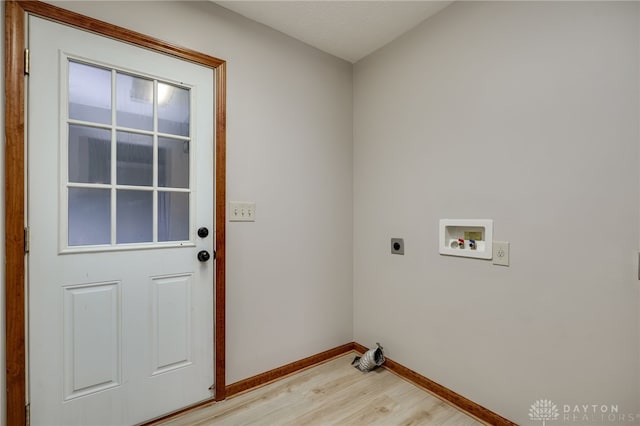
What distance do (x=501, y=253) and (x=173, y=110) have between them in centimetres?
194

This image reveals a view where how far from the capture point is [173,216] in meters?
1.65

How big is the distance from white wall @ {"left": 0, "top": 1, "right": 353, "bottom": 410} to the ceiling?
3.4 inches

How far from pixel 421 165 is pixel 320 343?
4.91 ft

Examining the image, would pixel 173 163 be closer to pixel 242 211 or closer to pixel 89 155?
pixel 89 155

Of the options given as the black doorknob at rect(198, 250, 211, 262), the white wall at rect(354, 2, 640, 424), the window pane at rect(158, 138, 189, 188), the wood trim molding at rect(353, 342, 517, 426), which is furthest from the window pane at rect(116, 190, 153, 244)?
the wood trim molding at rect(353, 342, 517, 426)

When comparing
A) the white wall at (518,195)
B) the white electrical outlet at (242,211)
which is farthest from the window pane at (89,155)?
the white wall at (518,195)

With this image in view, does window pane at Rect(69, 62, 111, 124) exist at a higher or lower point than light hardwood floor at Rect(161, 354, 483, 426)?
higher

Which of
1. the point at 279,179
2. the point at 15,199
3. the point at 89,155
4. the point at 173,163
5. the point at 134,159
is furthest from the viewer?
the point at 279,179

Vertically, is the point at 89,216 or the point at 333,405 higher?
the point at 89,216

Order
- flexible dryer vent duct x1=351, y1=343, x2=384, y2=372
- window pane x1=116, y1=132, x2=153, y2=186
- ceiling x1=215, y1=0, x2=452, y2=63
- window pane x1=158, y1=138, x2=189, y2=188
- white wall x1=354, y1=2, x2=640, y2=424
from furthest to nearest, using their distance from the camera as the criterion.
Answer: flexible dryer vent duct x1=351, y1=343, x2=384, y2=372, ceiling x1=215, y1=0, x2=452, y2=63, window pane x1=158, y1=138, x2=189, y2=188, window pane x1=116, y1=132, x2=153, y2=186, white wall x1=354, y1=2, x2=640, y2=424

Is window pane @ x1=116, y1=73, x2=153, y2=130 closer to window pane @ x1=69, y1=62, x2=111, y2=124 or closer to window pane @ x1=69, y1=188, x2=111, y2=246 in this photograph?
window pane @ x1=69, y1=62, x2=111, y2=124

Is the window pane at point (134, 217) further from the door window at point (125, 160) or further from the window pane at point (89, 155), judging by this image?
the window pane at point (89, 155)

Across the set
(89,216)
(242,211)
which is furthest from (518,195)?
(89,216)

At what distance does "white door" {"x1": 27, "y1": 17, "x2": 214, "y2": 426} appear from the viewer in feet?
4.36
